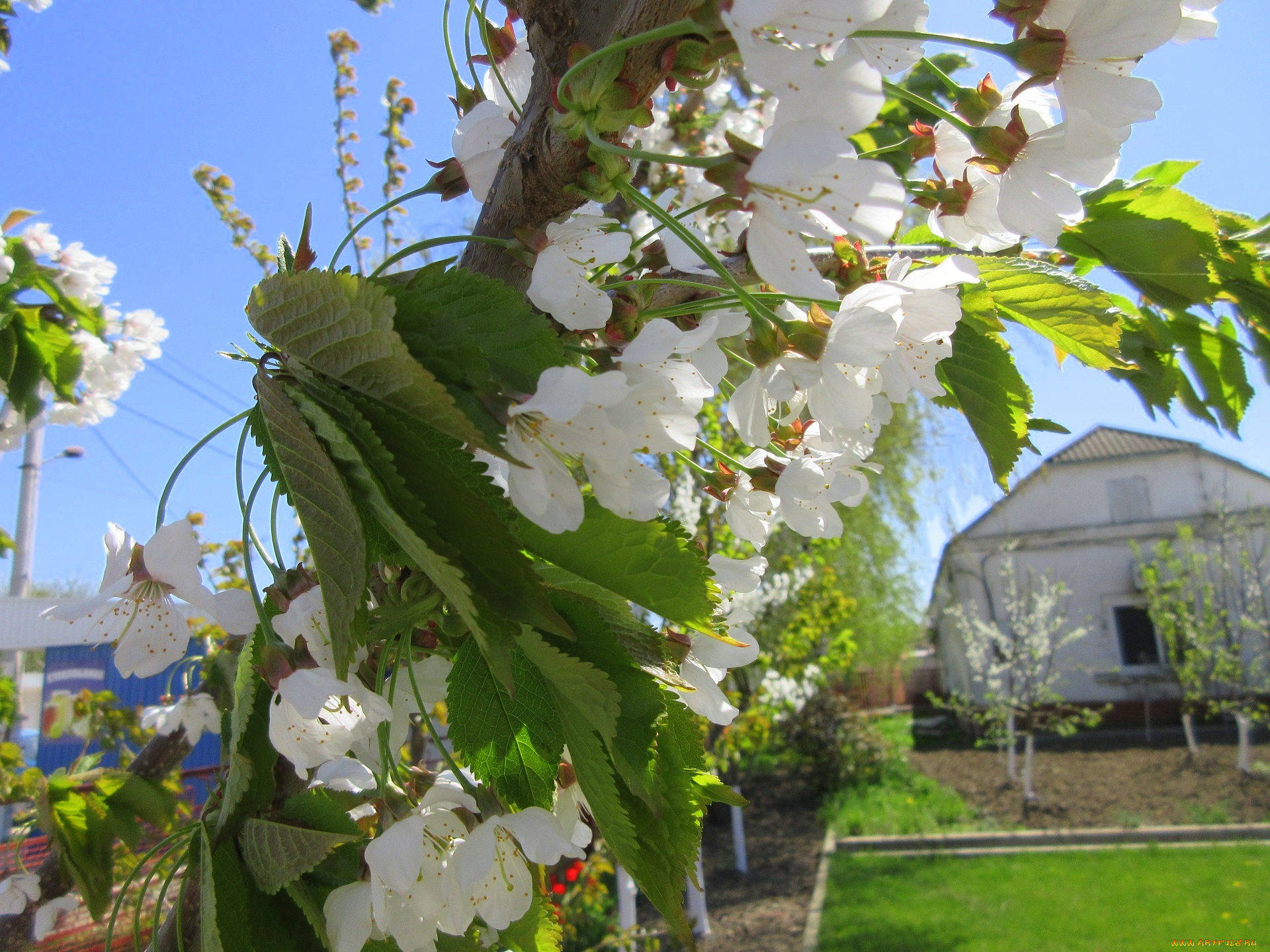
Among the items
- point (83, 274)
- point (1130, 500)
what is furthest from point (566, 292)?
point (1130, 500)

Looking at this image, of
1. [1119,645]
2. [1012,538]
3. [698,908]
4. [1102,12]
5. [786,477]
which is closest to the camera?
[1102,12]

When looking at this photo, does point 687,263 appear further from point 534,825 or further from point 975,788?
point 975,788

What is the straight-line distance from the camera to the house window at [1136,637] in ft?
50.3

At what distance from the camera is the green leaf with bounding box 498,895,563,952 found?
789mm

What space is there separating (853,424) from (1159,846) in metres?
8.28

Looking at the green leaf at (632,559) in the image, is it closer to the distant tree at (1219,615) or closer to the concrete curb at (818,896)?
the concrete curb at (818,896)

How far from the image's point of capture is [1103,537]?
16359 millimetres

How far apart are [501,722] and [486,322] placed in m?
0.34

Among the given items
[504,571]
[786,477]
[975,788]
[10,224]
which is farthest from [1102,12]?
[975,788]

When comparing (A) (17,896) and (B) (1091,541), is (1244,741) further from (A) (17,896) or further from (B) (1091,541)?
(A) (17,896)

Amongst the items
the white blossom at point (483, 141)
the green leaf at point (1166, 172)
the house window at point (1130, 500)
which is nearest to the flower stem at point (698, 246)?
the white blossom at point (483, 141)

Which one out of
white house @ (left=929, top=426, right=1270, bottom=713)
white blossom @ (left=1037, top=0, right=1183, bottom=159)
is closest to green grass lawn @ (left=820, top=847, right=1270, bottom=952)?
white blossom @ (left=1037, top=0, right=1183, bottom=159)

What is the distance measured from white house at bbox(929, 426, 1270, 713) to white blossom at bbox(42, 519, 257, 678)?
15.6 metres

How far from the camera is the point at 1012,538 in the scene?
16.5 m
